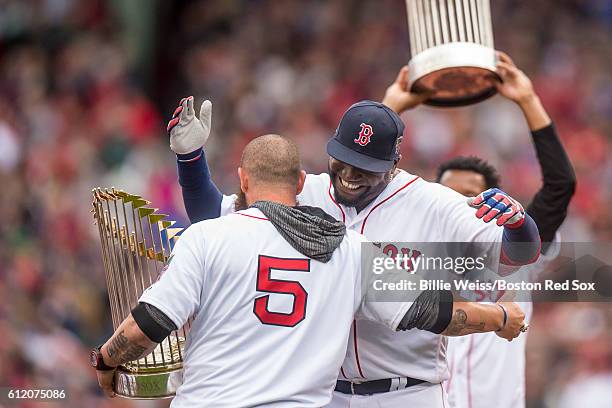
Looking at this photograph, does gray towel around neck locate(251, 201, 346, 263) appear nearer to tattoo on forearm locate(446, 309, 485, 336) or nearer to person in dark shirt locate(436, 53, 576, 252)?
tattoo on forearm locate(446, 309, 485, 336)

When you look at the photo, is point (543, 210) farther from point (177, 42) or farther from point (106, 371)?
point (177, 42)

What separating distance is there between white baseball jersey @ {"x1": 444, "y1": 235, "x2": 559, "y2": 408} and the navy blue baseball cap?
1.23 meters

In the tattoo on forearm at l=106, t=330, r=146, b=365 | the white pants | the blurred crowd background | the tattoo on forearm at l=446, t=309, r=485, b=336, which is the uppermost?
the blurred crowd background

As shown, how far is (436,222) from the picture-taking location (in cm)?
384

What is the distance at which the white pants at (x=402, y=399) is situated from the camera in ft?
12.6

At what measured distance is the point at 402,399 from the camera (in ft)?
12.6

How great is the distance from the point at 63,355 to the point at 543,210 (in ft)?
14.9

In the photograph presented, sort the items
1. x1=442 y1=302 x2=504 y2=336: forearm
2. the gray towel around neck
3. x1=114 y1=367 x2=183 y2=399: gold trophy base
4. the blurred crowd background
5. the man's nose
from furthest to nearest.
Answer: the blurred crowd background
the man's nose
x1=114 y1=367 x2=183 y2=399: gold trophy base
x1=442 y1=302 x2=504 y2=336: forearm
the gray towel around neck

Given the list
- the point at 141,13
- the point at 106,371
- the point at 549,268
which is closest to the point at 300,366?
the point at 106,371

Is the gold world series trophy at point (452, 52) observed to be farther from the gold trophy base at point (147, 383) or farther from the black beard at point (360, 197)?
the gold trophy base at point (147, 383)

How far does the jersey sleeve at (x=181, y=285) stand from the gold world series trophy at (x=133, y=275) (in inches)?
10.5

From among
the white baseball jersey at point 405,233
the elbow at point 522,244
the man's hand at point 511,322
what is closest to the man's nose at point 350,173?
the white baseball jersey at point 405,233

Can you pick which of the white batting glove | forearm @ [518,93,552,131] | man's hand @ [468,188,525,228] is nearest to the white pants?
man's hand @ [468,188,525,228]

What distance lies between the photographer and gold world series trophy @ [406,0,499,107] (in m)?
4.49
